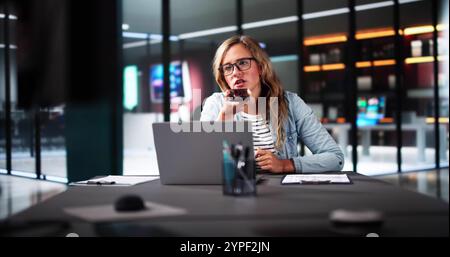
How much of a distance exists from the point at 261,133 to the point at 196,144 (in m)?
0.74

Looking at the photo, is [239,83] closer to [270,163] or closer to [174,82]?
[270,163]

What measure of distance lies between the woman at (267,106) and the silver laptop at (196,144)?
1.86 feet

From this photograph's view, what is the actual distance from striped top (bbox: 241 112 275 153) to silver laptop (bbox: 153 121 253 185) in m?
0.62

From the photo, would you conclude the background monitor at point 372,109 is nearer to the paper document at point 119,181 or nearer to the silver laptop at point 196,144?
the paper document at point 119,181

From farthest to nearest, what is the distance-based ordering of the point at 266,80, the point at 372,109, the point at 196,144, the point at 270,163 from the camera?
the point at 372,109
the point at 266,80
the point at 270,163
the point at 196,144

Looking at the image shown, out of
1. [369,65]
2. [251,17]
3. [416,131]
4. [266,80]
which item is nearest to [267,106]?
[266,80]

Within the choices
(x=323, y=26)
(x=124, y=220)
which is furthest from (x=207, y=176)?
(x=323, y=26)

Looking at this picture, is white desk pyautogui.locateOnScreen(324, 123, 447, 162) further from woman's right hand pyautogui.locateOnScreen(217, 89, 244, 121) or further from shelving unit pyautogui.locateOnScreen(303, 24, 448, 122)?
woman's right hand pyautogui.locateOnScreen(217, 89, 244, 121)

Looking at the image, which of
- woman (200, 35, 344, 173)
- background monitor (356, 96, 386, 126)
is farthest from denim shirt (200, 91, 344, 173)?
background monitor (356, 96, 386, 126)

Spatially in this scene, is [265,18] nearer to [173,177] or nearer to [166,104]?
[166,104]

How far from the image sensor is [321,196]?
1.30 metres

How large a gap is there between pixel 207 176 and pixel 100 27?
3.50 m

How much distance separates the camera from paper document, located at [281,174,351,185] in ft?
5.07

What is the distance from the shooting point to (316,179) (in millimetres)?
1604
